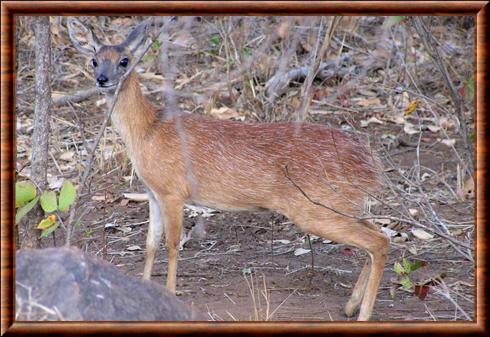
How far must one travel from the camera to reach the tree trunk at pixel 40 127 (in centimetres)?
608

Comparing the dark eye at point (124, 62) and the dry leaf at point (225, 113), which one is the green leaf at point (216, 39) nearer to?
the dry leaf at point (225, 113)

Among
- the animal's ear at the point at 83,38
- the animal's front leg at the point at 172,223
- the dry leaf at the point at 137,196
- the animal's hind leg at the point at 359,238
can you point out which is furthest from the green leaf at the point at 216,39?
the animal's hind leg at the point at 359,238

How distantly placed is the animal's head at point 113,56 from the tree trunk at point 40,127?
61 centimetres

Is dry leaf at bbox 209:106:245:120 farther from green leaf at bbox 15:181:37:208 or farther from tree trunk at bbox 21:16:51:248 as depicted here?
green leaf at bbox 15:181:37:208

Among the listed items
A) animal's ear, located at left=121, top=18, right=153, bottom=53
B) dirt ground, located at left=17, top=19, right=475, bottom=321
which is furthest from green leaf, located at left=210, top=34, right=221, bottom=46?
animal's ear, located at left=121, top=18, right=153, bottom=53

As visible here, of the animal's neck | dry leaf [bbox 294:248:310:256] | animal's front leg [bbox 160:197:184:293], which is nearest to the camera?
animal's front leg [bbox 160:197:184:293]

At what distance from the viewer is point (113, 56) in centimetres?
680

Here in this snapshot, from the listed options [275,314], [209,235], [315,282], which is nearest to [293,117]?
[209,235]

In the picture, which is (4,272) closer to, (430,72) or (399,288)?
(399,288)

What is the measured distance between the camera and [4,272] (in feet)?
13.3

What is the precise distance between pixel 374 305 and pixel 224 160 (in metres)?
1.58

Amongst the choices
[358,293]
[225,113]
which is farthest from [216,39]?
[358,293]

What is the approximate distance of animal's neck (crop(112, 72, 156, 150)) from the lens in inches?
276

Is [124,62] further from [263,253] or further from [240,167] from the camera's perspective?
[263,253]
